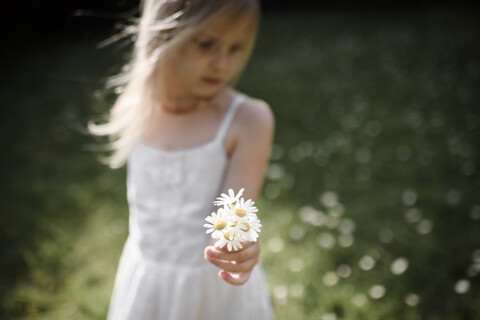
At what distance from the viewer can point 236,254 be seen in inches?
32.8

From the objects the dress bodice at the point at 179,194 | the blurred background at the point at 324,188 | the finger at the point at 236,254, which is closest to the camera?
the finger at the point at 236,254

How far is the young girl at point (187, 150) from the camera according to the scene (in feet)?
4.00

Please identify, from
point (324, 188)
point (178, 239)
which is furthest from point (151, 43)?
point (324, 188)

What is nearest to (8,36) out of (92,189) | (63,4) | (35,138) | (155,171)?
(63,4)

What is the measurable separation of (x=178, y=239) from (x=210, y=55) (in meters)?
0.63

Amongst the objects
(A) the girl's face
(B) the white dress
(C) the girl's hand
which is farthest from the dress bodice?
(C) the girl's hand

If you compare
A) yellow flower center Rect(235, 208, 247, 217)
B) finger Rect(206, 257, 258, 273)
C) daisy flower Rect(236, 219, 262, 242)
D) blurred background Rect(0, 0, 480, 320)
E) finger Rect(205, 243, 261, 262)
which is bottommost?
blurred background Rect(0, 0, 480, 320)

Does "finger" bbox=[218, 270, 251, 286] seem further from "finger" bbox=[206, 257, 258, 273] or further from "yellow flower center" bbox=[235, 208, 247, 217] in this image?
"yellow flower center" bbox=[235, 208, 247, 217]

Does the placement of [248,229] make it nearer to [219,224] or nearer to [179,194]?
[219,224]

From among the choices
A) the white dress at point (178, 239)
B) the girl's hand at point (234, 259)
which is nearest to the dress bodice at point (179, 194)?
the white dress at point (178, 239)

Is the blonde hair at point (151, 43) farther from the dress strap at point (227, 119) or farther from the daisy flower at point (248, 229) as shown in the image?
the daisy flower at point (248, 229)

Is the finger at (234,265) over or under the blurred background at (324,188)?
over

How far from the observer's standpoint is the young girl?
122 cm

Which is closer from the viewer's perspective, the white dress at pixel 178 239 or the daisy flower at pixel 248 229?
the daisy flower at pixel 248 229
